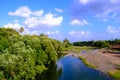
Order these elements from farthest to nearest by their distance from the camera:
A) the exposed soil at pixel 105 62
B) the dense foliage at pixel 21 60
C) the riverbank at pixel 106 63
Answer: the exposed soil at pixel 105 62, the riverbank at pixel 106 63, the dense foliage at pixel 21 60

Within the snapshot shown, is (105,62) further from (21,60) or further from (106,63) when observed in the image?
(21,60)

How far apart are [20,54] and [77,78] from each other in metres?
15.9

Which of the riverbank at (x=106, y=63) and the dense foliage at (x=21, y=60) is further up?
the dense foliage at (x=21, y=60)

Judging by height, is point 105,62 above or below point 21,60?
below

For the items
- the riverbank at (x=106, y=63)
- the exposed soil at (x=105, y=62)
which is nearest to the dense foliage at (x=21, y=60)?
the riverbank at (x=106, y=63)

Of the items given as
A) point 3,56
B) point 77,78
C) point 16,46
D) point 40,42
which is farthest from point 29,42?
point 3,56

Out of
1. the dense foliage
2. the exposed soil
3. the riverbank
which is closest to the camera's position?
the dense foliage

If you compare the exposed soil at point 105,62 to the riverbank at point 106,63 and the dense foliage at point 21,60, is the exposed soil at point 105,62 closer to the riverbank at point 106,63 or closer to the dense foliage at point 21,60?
the riverbank at point 106,63

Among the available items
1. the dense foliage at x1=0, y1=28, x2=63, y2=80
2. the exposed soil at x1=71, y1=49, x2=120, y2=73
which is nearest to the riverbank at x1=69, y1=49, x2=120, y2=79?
the exposed soil at x1=71, y1=49, x2=120, y2=73

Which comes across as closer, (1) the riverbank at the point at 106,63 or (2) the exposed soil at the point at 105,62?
(1) the riverbank at the point at 106,63

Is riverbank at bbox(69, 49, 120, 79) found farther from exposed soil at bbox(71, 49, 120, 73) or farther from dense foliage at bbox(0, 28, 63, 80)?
dense foliage at bbox(0, 28, 63, 80)

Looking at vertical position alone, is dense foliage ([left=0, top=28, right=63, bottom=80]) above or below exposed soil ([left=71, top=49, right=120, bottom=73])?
above

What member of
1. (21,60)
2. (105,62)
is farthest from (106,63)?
(21,60)

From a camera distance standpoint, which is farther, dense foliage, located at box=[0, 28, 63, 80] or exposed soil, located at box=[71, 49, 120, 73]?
exposed soil, located at box=[71, 49, 120, 73]
